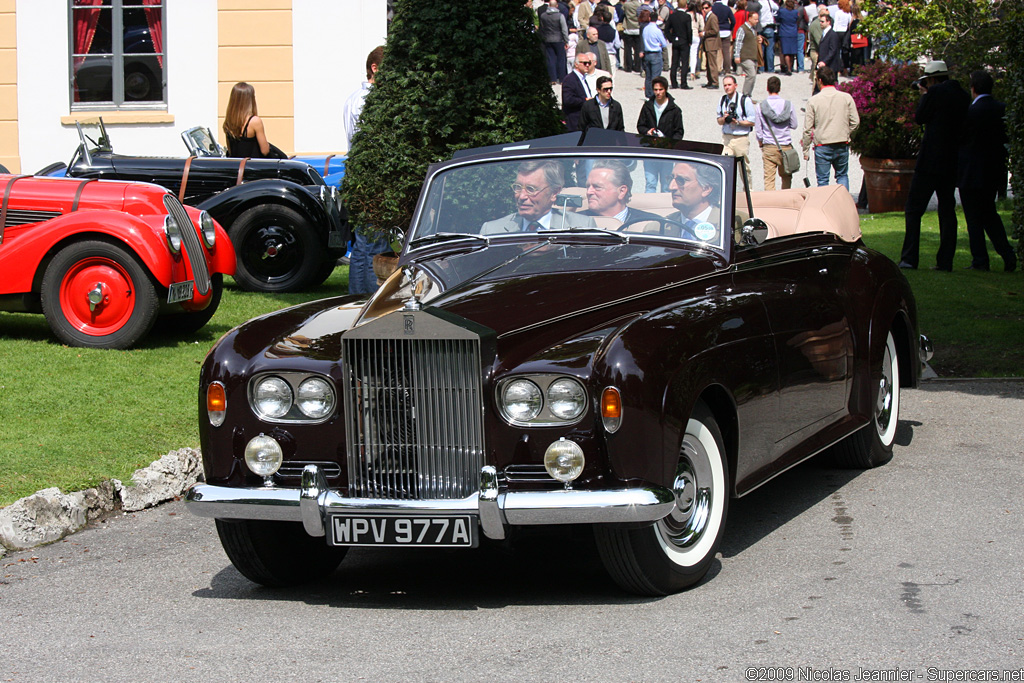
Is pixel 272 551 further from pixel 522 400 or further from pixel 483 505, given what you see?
pixel 522 400

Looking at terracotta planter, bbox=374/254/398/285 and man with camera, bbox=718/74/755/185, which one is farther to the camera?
man with camera, bbox=718/74/755/185

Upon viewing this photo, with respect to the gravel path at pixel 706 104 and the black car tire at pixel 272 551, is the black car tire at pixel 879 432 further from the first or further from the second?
Answer: the gravel path at pixel 706 104

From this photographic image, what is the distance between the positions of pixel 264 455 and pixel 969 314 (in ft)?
25.9

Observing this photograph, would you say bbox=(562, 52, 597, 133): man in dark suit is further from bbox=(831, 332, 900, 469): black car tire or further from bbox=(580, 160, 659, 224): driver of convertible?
bbox=(580, 160, 659, 224): driver of convertible

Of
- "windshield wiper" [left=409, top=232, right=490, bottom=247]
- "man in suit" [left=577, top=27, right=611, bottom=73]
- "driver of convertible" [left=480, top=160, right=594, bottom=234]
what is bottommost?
"windshield wiper" [left=409, top=232, right=490, bottom=247]

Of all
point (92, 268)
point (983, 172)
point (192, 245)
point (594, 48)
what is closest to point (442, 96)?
point (192, 245)

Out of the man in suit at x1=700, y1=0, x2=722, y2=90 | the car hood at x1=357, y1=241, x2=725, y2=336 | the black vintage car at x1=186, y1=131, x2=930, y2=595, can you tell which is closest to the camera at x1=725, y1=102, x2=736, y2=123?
the man in suit at x1=700, y1=0, x2=722, y2=90

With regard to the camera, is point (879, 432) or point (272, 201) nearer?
point (879, 432)

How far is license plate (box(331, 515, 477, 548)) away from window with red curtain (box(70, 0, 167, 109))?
15595 millimetres

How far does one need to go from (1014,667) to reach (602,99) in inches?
483

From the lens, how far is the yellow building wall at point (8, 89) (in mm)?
18469

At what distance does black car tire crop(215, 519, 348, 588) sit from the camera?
15.8 ft

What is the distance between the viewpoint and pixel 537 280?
5.05 meters

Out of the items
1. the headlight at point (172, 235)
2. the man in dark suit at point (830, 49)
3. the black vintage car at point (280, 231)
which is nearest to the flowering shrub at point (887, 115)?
the man in dark suit at point (830, 49)
